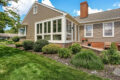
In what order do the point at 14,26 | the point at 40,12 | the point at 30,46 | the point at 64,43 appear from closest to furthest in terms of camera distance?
the point at 14,26 < the point at 64,43 < the point at 30,46 < the point at 40,12

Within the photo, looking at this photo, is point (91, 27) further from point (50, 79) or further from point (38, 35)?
point (50, 79)

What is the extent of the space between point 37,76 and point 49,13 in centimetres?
757

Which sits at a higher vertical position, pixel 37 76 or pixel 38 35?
pixel 38 35

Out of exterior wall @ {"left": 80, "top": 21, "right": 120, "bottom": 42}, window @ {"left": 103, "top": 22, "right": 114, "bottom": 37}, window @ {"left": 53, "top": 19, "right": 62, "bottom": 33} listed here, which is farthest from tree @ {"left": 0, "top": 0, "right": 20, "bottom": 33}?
window @ {"left": 103, "top": 22, "right": 114, "bottom": 37}

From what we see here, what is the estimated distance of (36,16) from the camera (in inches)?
414

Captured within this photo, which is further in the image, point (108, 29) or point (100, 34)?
point (100, 34)

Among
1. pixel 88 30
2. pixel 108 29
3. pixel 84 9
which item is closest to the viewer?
pixel 108 29

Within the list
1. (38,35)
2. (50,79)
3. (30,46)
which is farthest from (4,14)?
(50,79)

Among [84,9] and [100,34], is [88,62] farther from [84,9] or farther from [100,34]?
[84,9]

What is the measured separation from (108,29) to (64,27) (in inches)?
256


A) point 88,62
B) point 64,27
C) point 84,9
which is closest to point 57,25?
point 64,27

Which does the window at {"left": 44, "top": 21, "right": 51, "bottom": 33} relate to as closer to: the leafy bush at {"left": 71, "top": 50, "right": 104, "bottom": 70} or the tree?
the tree

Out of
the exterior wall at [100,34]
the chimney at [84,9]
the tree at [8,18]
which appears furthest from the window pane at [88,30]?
the tree at [8,18]

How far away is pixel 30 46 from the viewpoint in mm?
8500
